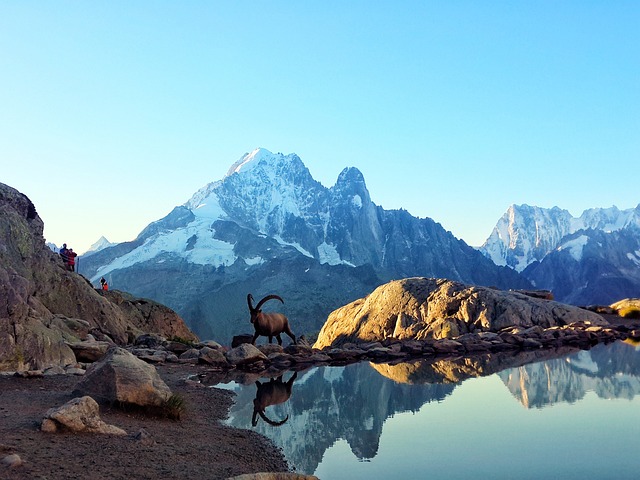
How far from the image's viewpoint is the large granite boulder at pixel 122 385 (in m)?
12.8

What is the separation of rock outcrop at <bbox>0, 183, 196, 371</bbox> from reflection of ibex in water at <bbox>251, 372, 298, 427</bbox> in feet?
23.3

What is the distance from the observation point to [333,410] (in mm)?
15531

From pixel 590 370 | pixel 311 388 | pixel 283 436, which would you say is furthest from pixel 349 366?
pixel 283 436

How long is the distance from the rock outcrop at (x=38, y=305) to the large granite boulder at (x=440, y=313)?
1298cm

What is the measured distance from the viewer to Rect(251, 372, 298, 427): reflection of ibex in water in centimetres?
1440

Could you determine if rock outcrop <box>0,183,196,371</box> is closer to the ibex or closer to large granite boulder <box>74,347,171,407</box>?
the ibex

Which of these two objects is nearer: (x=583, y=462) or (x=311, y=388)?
(x=583, y=462)

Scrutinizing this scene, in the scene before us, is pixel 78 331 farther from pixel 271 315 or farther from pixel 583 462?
pixel 583 462

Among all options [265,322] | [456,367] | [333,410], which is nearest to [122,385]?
[333,410]

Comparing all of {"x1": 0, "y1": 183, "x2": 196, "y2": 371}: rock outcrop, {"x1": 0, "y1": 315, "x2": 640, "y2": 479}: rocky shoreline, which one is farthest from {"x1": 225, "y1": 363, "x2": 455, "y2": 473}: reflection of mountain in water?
{"x1": 0, "y1": 183, "x2": 196, "y2": 371}: rock outcrop

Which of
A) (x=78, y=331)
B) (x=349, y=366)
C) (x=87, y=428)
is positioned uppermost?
(x=78, y=331)

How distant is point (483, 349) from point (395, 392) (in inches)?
444

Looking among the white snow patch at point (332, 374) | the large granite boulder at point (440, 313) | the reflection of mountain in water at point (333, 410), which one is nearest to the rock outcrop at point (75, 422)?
the reflection of mountain in water at point (333, 410)

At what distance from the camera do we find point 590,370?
69.2 feet
